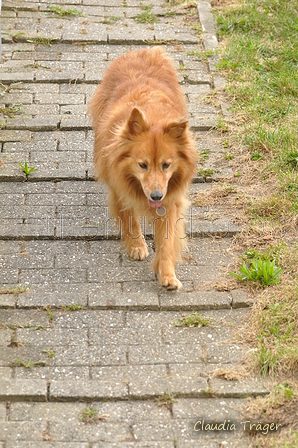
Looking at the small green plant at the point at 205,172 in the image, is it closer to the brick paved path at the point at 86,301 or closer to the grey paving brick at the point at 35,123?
the brick paved path at the point at 86,301

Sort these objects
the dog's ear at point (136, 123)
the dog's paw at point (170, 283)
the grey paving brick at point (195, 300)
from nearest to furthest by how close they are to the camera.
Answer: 1. the dog's ear at point (136, 123)
2. the grey paving brick at point (195, 300)
3. the dog's paw at point (170, 283)

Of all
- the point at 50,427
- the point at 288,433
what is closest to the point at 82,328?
the point at 50,427

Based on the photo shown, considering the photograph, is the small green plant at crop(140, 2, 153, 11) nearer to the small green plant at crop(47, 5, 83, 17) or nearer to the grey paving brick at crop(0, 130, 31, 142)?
the small green plant at crop(47, 5, 83, 17)

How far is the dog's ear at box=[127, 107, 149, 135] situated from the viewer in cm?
419

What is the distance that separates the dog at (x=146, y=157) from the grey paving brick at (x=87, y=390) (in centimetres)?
100

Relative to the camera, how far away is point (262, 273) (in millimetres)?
4410

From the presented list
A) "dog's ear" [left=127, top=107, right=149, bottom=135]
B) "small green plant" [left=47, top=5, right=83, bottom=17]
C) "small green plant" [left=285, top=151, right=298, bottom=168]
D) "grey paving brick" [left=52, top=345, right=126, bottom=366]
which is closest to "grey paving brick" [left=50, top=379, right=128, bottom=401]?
"grey paving brick" [left=52, top=345, right=126, bottom=366]

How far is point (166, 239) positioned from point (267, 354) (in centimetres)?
119

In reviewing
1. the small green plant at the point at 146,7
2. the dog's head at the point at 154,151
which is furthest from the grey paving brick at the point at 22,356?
the small green plant at the point at 146,7

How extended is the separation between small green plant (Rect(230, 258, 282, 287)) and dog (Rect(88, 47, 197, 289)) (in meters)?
0.48

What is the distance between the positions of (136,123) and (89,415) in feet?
6.26

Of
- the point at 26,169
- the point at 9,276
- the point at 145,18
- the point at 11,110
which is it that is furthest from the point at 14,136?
the point at 145,18

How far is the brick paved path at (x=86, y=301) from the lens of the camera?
11.4ft

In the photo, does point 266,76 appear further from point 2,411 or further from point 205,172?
point 2,411
